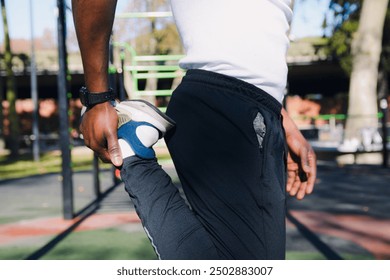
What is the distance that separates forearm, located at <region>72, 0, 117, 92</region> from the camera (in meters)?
1.00

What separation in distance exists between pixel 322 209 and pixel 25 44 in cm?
5432

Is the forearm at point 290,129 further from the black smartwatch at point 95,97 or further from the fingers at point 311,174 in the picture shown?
the black smartwatch at point 95,97

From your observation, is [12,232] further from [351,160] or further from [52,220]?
[351,160]

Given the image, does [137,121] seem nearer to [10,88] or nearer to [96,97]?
[96,97]

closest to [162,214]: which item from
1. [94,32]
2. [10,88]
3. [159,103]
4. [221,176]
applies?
[221,176]

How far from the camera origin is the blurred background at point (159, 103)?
4.57 meters

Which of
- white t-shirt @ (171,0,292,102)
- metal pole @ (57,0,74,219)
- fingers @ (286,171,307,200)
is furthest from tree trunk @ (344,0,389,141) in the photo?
white t-shirt @ (171,0,292,102)

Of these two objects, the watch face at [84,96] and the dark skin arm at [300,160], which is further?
the dark skin arm at [300,160]

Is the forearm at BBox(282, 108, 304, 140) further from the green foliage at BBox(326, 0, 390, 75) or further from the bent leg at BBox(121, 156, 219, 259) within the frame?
the green foliage at BBox(326, 0, 390, 75)

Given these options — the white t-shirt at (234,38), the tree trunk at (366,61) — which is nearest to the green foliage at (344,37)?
the tree trunk at (366,61)

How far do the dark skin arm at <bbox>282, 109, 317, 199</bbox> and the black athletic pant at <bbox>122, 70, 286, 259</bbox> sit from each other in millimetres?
260

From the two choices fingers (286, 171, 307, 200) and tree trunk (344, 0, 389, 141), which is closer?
fingers (286, 171, 307, 200)

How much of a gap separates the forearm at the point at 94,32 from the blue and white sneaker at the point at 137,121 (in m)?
0.07
